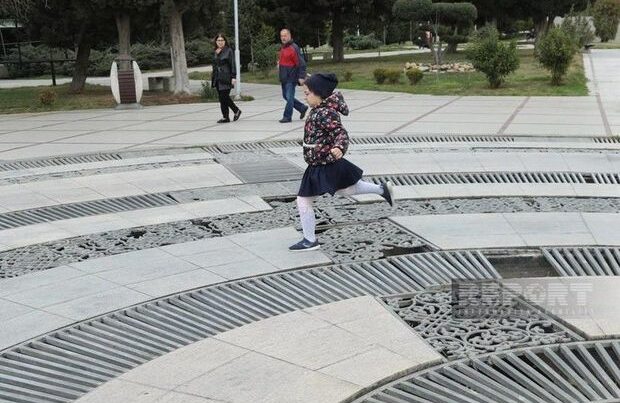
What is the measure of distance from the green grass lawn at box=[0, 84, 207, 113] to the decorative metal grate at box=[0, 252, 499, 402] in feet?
50.0

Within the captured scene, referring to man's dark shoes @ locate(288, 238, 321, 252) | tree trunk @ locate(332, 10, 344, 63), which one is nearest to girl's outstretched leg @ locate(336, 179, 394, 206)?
man's dark shoes @ locate(288, 238, 321, 252)

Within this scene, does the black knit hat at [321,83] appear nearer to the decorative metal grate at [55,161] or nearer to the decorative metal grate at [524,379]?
A: the decorative metal grate at [524,379]

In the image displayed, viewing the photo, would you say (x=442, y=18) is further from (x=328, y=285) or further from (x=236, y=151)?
(x=328, y=285)

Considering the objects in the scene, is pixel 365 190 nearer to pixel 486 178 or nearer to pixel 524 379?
pixel 524 379

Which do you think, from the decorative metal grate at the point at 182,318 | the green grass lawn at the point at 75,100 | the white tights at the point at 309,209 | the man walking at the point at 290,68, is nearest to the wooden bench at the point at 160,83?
the green grass lawn at the point at 75,100

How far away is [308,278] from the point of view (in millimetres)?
5547

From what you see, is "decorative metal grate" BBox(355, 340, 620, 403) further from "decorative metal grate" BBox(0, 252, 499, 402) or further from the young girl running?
the young girl running

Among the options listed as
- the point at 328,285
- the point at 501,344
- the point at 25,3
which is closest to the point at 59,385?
the point at 328,285

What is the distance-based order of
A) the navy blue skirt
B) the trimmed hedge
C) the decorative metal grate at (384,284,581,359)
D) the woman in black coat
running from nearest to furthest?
the decorative metal grate at (384,284,581,359), the navy blue skirt, the woman in black coat, the trimmed hedge

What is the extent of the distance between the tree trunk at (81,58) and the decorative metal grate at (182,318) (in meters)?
18.5

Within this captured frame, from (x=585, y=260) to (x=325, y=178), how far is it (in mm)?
2060

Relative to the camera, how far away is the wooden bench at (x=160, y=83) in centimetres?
2453

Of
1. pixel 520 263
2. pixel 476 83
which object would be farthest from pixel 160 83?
pixel 520 263

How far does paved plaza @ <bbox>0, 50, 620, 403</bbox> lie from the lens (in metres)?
3.93
